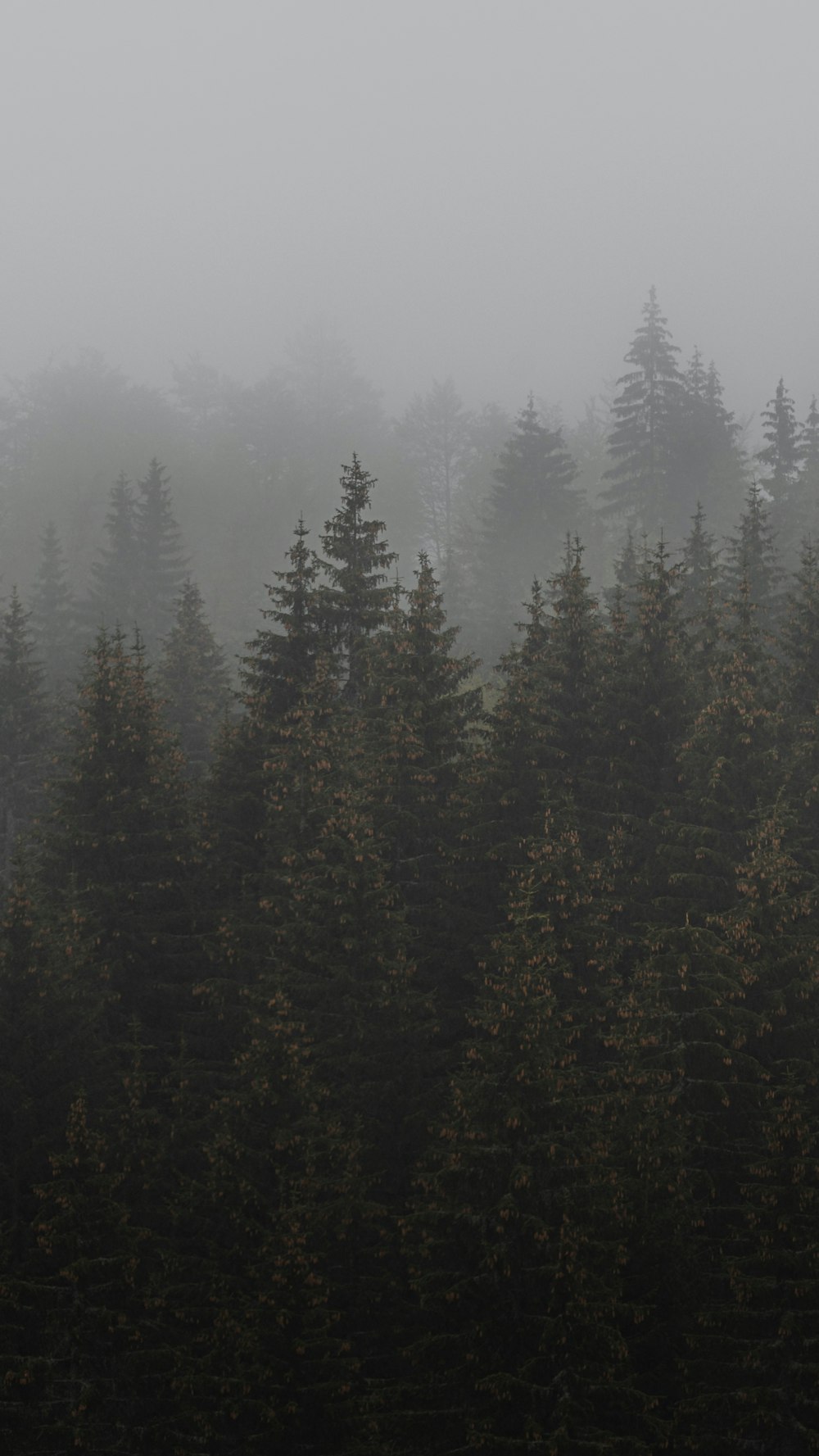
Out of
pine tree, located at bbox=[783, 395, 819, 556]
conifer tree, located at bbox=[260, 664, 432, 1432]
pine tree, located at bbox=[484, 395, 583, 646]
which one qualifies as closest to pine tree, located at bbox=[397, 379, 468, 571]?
pine tree, located at bbox=[484, 395, 583, 646]

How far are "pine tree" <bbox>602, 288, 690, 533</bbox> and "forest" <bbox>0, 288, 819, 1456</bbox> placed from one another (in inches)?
1256

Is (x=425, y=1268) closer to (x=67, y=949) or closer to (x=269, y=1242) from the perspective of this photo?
(x=269, y=1242)

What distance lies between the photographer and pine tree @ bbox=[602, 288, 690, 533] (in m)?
58.8

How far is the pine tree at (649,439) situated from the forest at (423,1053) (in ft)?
105

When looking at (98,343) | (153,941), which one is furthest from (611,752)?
(98,343)

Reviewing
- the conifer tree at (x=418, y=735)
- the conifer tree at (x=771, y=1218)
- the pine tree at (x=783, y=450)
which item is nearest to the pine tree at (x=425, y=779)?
the conifer tree at (x=418, y=735)

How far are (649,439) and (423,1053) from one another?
46287 mm

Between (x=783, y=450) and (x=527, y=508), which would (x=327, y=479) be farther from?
(x=783, y=450)

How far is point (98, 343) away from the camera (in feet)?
347

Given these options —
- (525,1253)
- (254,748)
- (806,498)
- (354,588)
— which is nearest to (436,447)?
(806,498)

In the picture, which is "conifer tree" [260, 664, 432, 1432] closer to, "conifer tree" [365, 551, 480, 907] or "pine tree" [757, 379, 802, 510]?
"conifer tree" [365, 551, 480, 907]

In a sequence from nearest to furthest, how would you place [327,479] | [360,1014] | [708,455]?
1. [360,1014]
2. [708,455]
3. [327,479]

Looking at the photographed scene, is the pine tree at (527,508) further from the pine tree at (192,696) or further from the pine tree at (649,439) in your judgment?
the pine tree at (192,696)

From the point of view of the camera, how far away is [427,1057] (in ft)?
67.4
